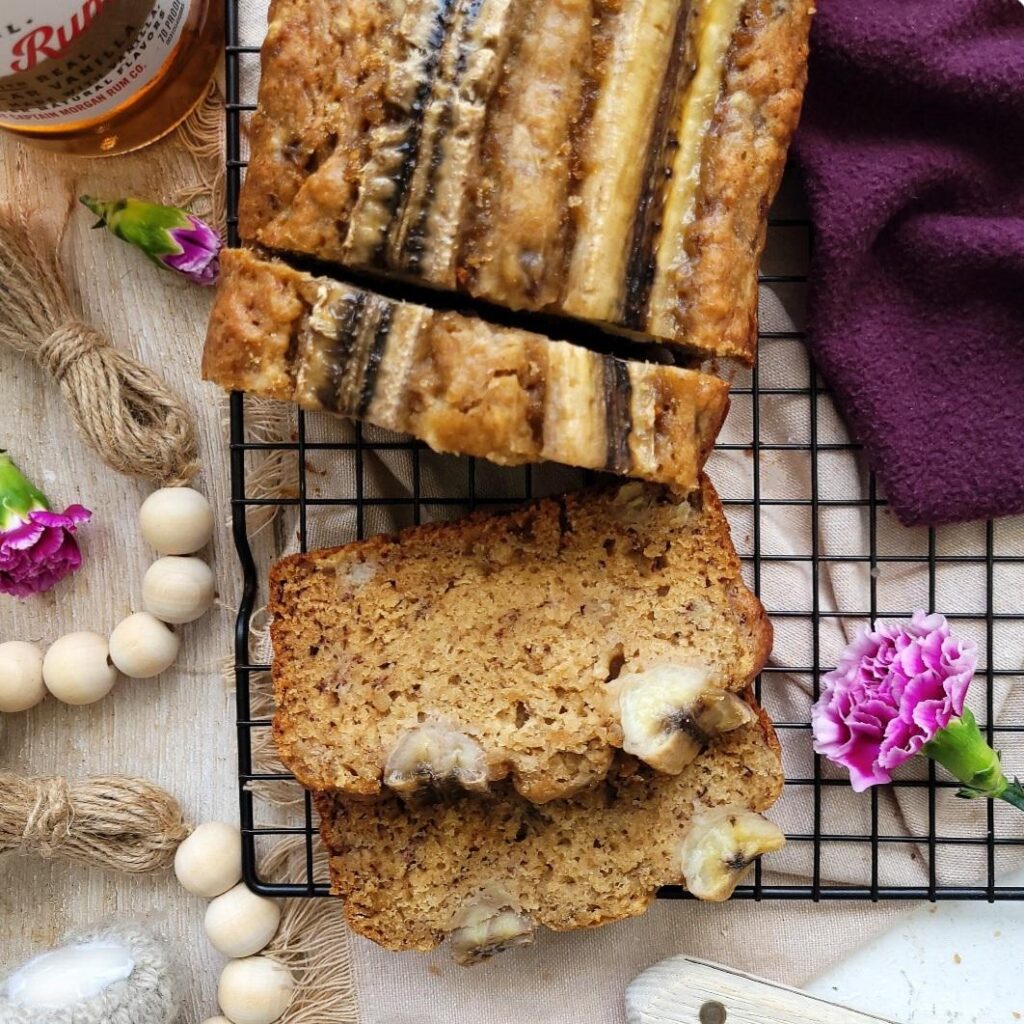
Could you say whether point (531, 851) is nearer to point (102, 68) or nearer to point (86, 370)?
point (86, 370)

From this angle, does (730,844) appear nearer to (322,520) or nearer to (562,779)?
(562,779)

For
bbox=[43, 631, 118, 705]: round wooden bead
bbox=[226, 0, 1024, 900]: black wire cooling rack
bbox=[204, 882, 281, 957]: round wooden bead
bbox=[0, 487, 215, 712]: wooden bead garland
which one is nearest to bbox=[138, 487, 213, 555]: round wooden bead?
bbox=[0, 487, 215, 712]: wooden bead garland

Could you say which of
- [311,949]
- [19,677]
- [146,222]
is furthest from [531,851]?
[146,222]

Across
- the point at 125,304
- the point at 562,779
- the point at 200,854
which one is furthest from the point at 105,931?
the point at 125,304

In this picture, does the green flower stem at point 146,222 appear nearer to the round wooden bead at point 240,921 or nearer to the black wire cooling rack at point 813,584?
the black wire cooling rack at point 813,584

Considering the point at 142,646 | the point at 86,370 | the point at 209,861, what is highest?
the point at 86,370

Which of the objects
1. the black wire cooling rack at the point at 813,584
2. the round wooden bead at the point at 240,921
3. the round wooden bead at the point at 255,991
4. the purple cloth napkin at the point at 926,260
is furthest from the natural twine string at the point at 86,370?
the purple cloth napkin at the point at 926,260

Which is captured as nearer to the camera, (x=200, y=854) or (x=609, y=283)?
(x=609, y=283)
